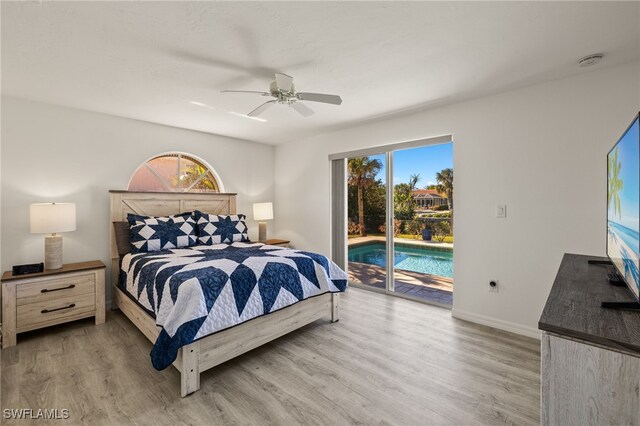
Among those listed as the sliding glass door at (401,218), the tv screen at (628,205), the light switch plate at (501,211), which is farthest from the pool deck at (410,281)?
the tv screen at (628,205)

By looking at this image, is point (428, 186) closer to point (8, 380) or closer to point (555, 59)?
point (555, 59)

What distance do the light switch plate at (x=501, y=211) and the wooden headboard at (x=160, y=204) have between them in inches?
140

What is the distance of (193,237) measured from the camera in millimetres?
3545

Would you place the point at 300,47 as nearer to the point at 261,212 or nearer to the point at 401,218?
the point at 401,218

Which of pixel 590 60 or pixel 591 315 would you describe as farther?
pixel 590 60

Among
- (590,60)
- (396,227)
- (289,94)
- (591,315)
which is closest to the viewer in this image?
(591,315)

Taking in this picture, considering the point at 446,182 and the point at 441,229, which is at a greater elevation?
the point at 446,182

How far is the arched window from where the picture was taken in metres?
3.86

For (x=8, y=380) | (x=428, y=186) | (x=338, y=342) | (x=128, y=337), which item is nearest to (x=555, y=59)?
(x=428, y=186)

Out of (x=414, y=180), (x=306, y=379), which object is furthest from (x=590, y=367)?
(x=414, y=180)

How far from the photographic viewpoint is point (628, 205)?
110 centimetres

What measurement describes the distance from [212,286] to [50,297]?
192cm

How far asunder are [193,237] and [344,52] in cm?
270

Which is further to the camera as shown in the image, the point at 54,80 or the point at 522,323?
the point at 522,323
